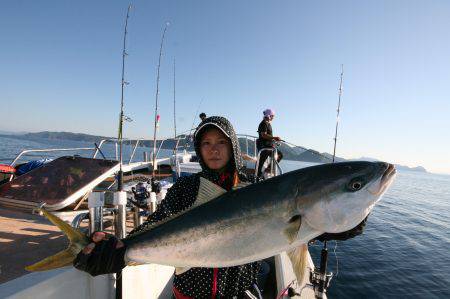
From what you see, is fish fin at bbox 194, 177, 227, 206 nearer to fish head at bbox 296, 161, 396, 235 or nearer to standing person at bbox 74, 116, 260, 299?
standing person at bbox 74, 116, 260, 299

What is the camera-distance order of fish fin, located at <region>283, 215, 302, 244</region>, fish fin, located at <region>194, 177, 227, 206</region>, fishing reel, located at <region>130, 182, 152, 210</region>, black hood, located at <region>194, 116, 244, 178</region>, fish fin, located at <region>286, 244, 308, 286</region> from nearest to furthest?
fish fin, located at <region>283, 215, 302, 244</region>, fish fin, located at <region>286, 244, 308, 286</region>, fish fin, located at <region>194, 177, 227, 206</region>, black hood, located at <region>194, 116, 244, 178</region>, fishing reel, located at <region>130, 182, 152, 210</region>

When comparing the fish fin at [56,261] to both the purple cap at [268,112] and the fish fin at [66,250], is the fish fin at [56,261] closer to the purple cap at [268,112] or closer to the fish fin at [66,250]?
the fish fin at [66,250]

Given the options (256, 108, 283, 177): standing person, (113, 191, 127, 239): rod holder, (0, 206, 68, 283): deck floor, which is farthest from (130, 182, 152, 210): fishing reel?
(256, 108, 283, 177): standing person

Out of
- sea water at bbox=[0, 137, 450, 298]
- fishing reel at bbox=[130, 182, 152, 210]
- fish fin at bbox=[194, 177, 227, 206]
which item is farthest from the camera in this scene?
sea water at bbox=[0, 137, 450, 298]

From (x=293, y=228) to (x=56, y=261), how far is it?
207 centimetres

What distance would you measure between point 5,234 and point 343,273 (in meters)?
12.7

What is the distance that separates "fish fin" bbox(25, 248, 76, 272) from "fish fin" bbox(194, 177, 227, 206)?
→ 122 cm

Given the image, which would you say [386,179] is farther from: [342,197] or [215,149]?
[215,149]

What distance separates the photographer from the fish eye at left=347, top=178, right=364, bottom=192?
212 centimetres

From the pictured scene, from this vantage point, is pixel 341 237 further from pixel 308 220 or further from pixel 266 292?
pixel 266 292

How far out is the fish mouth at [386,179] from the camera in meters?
2.08

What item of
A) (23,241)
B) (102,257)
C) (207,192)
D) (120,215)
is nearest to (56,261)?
(102,257)

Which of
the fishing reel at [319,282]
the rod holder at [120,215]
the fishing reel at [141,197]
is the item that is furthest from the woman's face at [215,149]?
the fishing reel at [319,282]

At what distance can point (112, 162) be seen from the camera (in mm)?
9320
